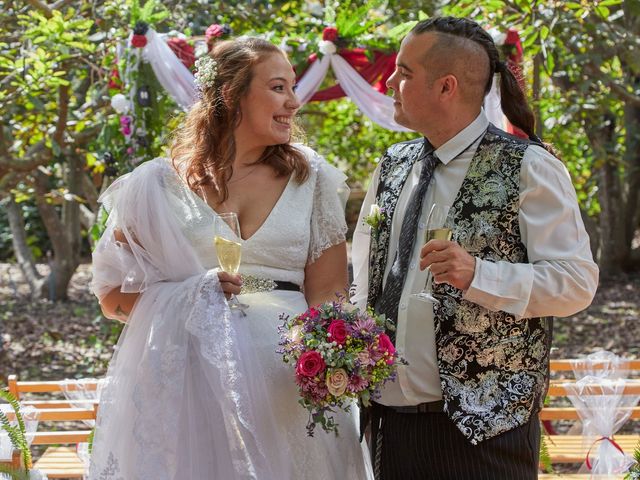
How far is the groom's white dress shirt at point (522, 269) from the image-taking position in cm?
252

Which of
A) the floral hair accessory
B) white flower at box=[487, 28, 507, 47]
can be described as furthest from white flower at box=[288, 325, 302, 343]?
white flower at box=[487, 28, 507, 47]

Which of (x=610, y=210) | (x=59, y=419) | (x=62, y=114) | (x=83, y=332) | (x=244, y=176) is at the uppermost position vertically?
(x=244, y=176)

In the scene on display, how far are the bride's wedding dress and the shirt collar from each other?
46cm

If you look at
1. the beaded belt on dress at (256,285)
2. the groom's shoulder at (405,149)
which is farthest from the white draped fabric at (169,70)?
the beaded belt on dress at (256,285)

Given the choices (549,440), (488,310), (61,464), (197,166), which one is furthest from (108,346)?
(488,310)

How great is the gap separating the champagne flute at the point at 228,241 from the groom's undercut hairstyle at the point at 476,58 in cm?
75

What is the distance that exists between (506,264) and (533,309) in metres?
0.14

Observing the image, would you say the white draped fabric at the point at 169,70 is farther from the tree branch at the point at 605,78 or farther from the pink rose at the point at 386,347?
the pink rose at the point at 386,347

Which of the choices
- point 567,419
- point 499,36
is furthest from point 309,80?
point 567,419

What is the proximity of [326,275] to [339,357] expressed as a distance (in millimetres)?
616

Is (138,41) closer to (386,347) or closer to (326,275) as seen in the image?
(326,275)

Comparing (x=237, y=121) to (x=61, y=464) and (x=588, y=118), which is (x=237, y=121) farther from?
(x=588, y=118)

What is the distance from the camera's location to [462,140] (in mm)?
2793

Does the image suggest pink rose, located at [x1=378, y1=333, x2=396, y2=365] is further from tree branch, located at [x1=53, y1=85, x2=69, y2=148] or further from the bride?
tree branch, located at [x1=53, y1=85, x2=69, y2=148]
